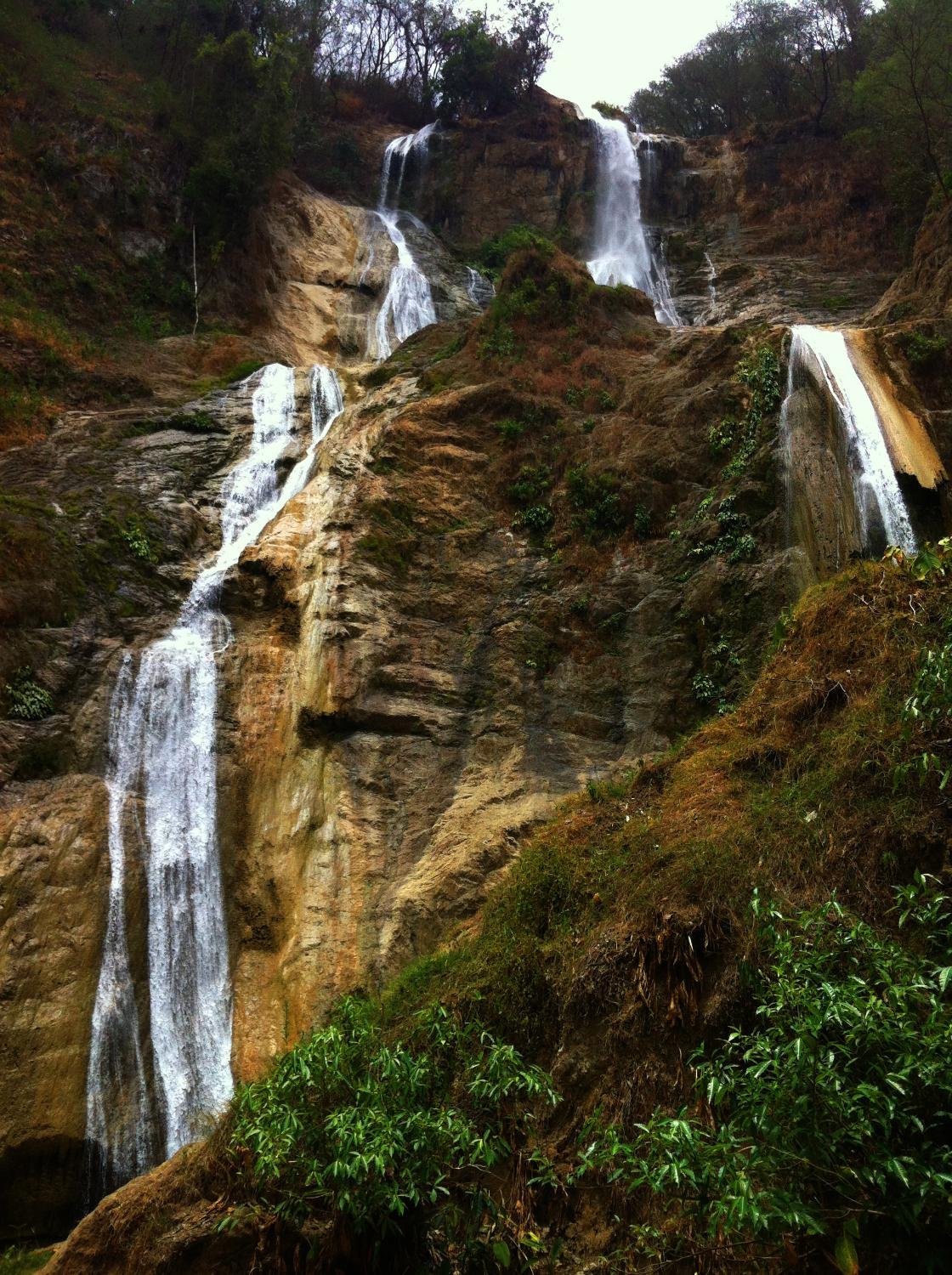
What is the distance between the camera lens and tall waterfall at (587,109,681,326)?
3162cm

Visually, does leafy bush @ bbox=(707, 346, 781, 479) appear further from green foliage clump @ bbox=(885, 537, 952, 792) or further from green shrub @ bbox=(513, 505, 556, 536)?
green foliage clump @ bbox=(885, 537, 952, 792)

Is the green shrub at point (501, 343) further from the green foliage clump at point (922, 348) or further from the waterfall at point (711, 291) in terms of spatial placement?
the waterfall at point (711, 291)

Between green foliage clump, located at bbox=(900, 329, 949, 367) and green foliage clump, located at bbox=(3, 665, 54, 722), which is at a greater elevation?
green foliage clump, located at bbox=(900, 329, 949, 367)

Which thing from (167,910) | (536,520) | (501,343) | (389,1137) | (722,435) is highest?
(501,343)

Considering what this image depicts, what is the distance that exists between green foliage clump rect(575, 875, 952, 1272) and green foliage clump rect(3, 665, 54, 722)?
10790 millimetres

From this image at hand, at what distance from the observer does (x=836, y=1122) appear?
443 cm

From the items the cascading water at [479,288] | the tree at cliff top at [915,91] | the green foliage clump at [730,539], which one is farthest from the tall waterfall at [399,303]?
the green foliage clump at [730,539]

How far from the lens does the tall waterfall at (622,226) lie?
3162 cm

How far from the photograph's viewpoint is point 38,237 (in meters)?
25.3

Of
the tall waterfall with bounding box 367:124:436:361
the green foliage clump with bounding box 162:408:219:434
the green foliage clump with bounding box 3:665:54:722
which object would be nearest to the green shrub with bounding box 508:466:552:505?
the green foliage clump with bounding box 162:408:219:434

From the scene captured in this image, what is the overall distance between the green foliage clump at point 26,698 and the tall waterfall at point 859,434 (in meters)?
11.5

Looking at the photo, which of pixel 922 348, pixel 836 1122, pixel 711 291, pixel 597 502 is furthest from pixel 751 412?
pixel 711 291

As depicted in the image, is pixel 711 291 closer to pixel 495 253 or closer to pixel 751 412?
pixel 495 253

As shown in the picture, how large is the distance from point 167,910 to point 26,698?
3785mm
